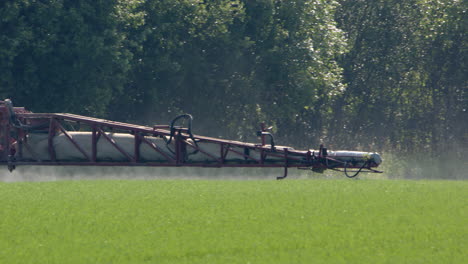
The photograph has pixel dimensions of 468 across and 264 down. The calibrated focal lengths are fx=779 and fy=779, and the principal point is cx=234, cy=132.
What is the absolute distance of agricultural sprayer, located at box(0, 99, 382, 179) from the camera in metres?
23.2

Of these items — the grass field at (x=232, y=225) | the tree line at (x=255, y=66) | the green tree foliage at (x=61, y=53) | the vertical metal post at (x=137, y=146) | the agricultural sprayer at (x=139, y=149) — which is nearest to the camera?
the grass field at (x=232, y=225)

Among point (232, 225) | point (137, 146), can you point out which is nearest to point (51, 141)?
point (137, 146)

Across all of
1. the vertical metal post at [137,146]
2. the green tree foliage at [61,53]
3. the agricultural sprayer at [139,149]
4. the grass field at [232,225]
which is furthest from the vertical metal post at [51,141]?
the green tree foliage at [61,53]

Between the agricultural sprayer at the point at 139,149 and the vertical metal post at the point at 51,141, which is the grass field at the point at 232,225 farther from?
the vertical metal post at the point at 51,141

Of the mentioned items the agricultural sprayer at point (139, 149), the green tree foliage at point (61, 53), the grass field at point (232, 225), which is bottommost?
the grass field at point (232, 225)

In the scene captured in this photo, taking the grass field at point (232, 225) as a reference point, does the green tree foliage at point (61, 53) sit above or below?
above

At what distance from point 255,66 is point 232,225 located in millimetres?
33165

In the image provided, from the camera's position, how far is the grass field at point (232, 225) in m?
12.8

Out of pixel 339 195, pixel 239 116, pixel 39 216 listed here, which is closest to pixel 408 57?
pixel 239 116

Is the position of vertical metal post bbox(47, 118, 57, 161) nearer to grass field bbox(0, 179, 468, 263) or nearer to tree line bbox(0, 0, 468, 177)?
grass field bbox(0, 179, 468, 263)

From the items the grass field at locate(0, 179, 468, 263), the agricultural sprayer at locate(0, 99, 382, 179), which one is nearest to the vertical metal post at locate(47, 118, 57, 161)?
the agricultural sprayer at locate(0, 99, 382, 179)

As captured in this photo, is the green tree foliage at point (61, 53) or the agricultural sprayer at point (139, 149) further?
the green tree foliage at point (61, 53)

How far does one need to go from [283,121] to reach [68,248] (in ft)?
132

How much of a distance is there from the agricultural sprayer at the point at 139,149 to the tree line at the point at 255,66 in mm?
12284
